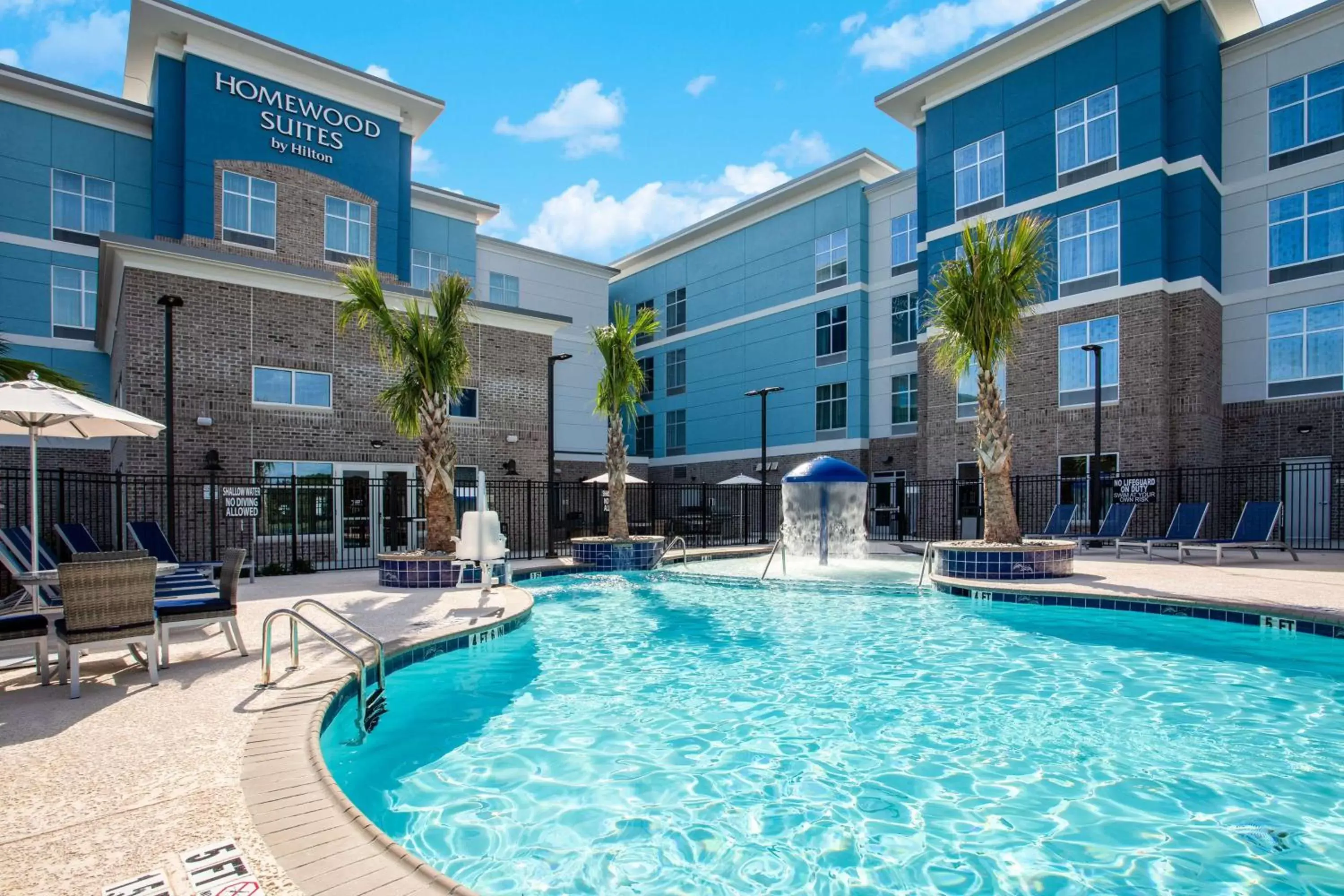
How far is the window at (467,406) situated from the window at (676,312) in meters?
18.4

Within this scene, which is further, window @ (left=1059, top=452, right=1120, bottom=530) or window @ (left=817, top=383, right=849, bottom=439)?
window @ (left=817, top=383, right=849, bottom=439)

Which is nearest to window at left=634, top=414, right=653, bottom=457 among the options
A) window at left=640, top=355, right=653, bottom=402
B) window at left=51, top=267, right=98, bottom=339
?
window at left=640, top=355, right=653, bottom=402

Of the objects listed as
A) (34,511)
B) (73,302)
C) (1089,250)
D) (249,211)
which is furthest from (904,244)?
(73,302)

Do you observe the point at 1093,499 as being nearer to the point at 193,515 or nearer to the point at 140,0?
the point at 193,515

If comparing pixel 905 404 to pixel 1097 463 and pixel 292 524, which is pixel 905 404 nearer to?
pixel 1097 463

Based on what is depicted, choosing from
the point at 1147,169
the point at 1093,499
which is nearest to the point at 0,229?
the point at 1093,499

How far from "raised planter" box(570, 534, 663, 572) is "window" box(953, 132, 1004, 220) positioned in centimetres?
1683

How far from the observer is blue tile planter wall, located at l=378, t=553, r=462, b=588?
37.0 ft

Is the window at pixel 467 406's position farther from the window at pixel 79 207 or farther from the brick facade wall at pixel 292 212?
the window at pixel 79 207

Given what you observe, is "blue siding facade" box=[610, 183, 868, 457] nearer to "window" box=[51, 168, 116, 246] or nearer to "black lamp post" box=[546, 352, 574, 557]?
"black lamp post" box=[546, 352, 574, 557]

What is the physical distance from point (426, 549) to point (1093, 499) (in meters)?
16.3

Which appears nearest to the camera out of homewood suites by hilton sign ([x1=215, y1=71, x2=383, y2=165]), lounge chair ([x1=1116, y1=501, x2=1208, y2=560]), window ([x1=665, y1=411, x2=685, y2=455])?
lounge chair ([x1=1116, y1=501, x2=1208, y2=560])

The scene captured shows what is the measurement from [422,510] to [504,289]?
16643 mm

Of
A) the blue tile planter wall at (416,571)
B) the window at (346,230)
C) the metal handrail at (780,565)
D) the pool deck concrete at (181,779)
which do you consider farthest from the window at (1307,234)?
the window at (346,230)
